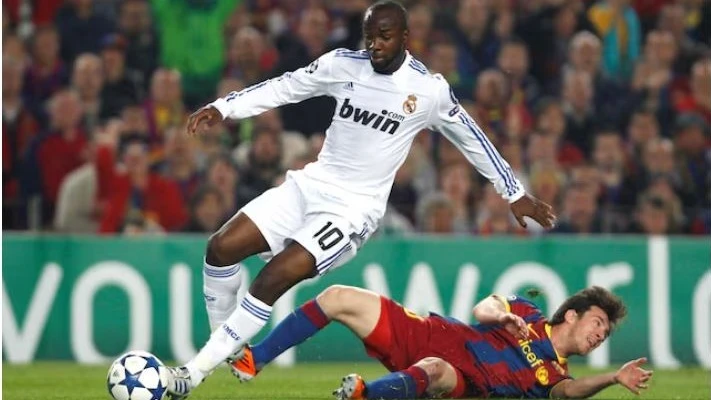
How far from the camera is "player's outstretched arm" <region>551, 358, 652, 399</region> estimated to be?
28.2 feet

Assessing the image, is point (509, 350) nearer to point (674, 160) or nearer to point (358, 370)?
point (358, 370)

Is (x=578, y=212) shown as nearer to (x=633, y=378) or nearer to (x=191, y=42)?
(x=191, y=42)

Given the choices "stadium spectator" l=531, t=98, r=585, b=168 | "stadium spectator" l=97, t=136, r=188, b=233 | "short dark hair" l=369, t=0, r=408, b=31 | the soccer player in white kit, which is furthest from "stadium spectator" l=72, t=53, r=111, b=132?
"short dark hair" l=369, t=0, r=408, b=31

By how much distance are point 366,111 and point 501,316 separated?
1554 mm

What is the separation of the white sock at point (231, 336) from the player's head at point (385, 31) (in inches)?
63.1

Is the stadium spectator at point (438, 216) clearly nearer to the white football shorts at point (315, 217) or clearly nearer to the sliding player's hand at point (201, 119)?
the white football shorts at point (315, 217)

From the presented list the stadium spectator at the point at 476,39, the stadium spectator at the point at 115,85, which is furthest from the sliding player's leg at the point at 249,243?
the stadium spectator at the point at 476,39

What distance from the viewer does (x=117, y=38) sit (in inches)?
647

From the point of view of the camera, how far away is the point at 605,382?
8766 mm

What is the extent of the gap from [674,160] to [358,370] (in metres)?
4.38

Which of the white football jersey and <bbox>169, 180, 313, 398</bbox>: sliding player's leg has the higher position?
the white football jersey

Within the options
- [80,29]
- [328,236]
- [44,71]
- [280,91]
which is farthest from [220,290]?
[80,29]

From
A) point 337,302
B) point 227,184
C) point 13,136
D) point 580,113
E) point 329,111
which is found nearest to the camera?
point 337,302

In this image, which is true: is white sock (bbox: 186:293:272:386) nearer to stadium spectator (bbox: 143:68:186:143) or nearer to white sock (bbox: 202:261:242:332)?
white sock (bbox: 202:261:242:332)
